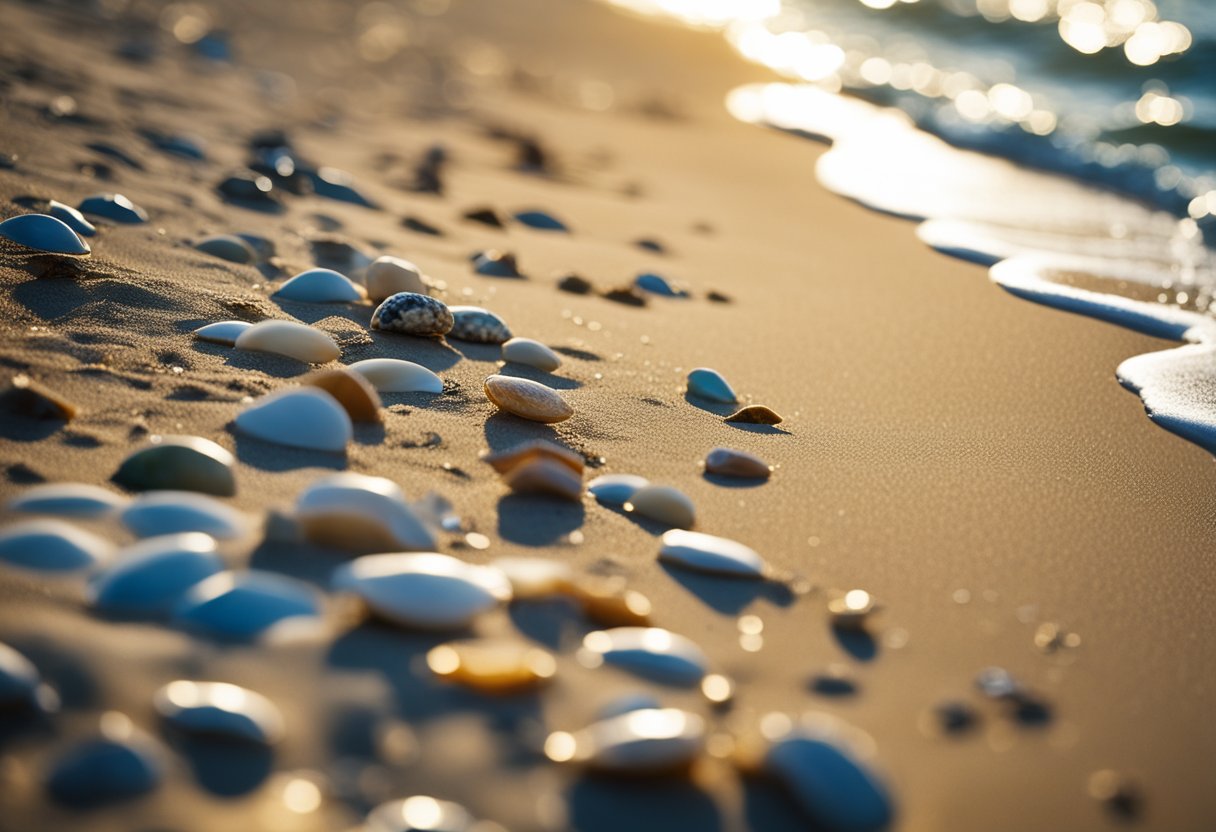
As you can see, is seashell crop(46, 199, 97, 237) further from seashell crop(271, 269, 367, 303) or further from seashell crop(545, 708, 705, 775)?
seashell crop(545, 708, 705, 775)

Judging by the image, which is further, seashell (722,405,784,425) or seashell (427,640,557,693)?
seashell (722,405,784,425)

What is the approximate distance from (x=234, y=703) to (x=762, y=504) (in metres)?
1.13

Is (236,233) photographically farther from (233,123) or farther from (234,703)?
(234,703)

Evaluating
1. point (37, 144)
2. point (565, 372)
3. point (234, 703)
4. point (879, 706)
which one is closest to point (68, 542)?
point (234, 703)

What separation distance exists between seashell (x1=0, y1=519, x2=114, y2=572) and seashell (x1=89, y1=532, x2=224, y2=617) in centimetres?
4

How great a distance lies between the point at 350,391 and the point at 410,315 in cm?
59

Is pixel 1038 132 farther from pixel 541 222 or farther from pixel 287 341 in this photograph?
pixel 287 341

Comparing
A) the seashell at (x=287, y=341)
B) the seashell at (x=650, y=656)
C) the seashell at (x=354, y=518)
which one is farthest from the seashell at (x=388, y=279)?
the seashell at (x=650, y=656)

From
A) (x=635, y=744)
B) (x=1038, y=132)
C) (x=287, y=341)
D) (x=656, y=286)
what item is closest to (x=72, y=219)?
(x=287, y=341)

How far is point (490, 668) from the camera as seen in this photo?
139cm

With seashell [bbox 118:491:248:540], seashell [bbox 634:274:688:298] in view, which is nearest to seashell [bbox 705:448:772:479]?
seashell [bbox 118:491:248:540]

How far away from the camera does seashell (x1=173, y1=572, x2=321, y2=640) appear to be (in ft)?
4.61

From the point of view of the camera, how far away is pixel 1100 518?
2232mm

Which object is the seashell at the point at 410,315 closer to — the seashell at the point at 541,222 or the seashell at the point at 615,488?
the seashell at the point at 615,488
